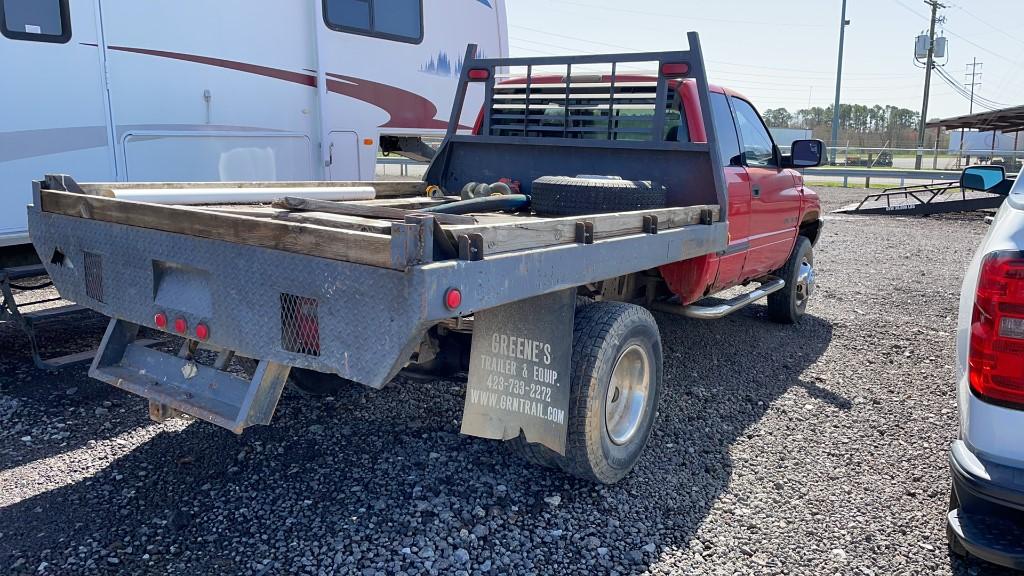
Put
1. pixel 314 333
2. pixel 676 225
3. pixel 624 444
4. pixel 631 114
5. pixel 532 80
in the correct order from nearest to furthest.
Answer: pixel 314 333 → pixel 624 444 → pixel 676 225 → pixel 631 114 → pixel 532 80

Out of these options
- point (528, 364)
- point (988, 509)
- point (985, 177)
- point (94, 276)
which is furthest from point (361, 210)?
point (985, 177)

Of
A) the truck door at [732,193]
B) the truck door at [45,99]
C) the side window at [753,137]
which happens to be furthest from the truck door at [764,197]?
the truck door at [45,99]

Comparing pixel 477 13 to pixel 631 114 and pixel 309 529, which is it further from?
pixel 309 529

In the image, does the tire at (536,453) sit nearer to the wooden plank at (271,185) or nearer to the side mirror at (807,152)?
the wooden plank at (271,185)

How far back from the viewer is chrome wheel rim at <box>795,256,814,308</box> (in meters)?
6.68

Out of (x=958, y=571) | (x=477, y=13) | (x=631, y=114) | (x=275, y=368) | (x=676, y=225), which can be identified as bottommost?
(x=958, y=571)

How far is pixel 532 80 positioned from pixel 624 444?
2.74m

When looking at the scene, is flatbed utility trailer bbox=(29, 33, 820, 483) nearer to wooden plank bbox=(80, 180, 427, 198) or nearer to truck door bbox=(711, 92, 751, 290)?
wooden plank bbox=(80, 180, 427, 198)

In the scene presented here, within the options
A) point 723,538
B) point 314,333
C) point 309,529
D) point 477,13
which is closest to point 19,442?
point 309,529

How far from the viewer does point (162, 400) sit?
10.5ft

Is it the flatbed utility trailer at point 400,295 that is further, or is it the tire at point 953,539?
the tire at point 953,539

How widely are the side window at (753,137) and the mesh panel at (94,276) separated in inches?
157

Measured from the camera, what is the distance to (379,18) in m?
7.33

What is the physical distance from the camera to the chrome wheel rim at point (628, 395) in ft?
12.0
